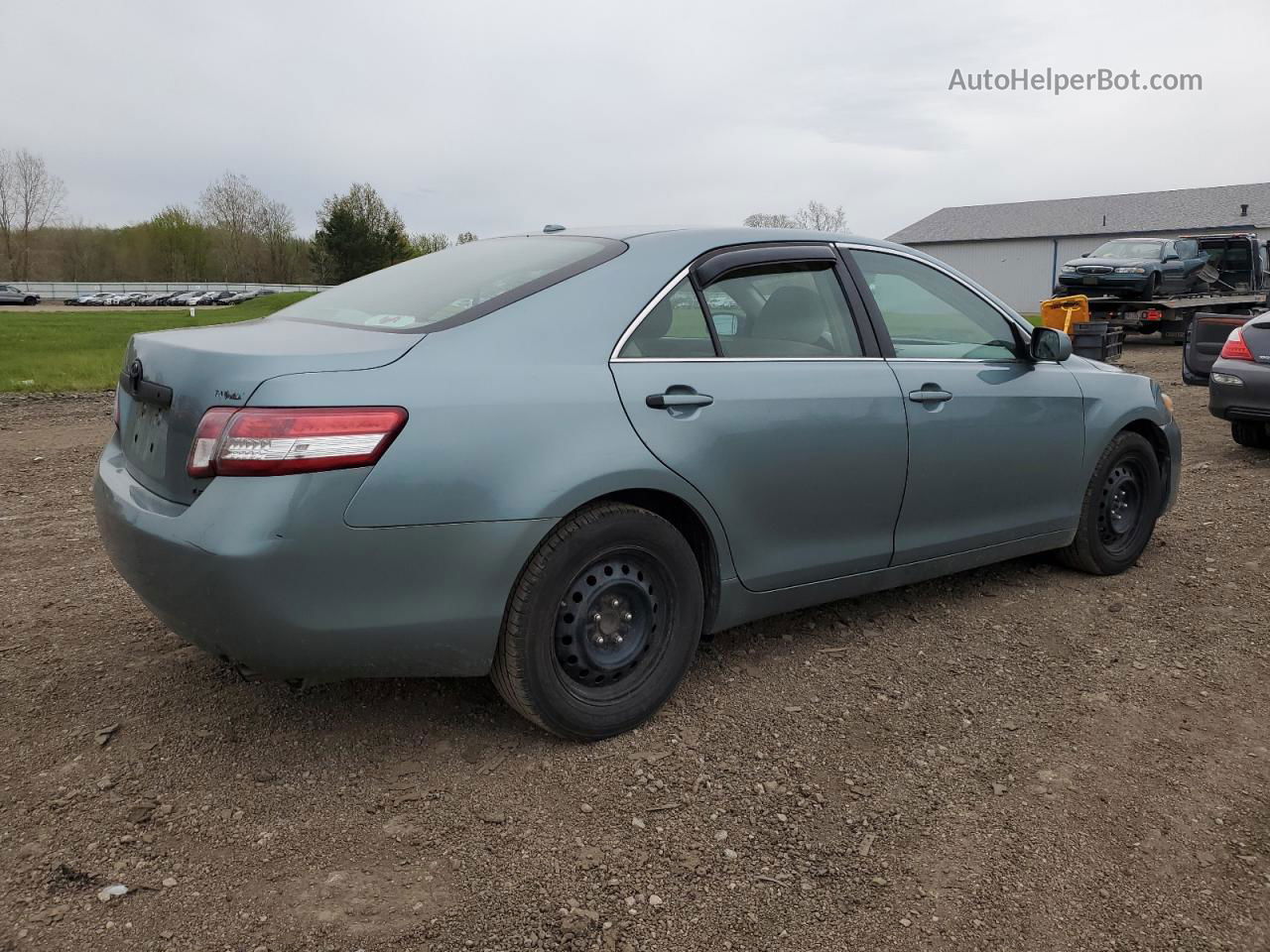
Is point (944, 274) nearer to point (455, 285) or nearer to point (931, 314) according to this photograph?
Result: point (931, 314)

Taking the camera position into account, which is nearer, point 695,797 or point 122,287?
Answer: point 695,797

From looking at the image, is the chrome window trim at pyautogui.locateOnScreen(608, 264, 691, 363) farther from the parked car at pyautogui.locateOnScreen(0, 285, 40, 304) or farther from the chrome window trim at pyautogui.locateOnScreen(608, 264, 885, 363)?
the parked car at pyautogui.locateOnScreen(0, 285, 40, 304)

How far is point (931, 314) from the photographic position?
4.18m

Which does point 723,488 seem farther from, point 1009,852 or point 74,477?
point 74,477

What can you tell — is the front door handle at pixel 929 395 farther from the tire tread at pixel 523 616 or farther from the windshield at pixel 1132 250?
the windshield at pixel 1132 250

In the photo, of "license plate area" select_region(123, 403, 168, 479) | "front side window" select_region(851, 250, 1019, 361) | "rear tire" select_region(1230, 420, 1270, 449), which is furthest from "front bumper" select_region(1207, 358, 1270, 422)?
"license plate area" select_region(123, 403, 168, 479)

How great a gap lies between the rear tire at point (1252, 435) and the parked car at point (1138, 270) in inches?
471

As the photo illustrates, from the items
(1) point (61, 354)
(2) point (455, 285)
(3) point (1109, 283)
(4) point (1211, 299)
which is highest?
(3) point (1109, 283)

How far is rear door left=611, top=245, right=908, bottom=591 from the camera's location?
325 centimetres

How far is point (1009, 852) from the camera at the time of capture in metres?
2.67

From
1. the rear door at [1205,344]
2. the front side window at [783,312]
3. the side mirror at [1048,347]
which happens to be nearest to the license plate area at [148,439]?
the front side window at [783,312]

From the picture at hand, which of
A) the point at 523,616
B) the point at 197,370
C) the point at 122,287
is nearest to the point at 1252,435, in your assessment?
the point at 523,616

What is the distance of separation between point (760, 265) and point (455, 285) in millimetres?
1060

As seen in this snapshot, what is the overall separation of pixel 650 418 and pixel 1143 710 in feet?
6.32
